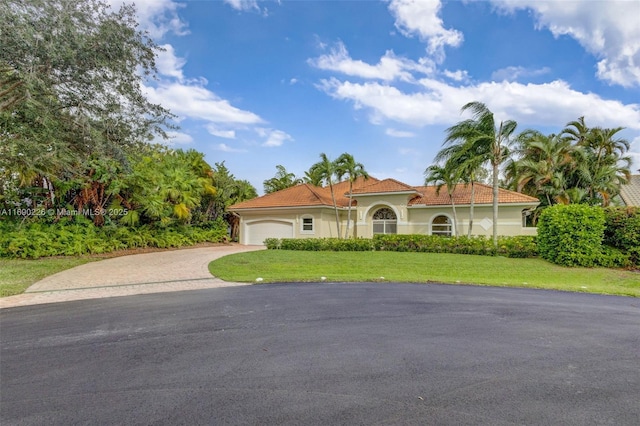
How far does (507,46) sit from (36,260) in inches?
870

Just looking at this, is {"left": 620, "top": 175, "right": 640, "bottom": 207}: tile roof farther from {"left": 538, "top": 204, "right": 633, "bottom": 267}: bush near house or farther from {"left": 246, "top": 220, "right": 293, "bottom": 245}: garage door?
{"left": 246, "top": 220, "right": 293, "bottom": 245}: garage door

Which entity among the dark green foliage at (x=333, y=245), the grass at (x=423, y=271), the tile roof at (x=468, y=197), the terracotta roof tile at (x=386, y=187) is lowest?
the grass at (x=423, y=271)

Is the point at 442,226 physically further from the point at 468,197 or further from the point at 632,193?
the point at 632,193

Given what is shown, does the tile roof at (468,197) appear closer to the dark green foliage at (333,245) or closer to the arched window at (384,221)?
the arched window at (384,221)

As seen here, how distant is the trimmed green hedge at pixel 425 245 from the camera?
16438 mm

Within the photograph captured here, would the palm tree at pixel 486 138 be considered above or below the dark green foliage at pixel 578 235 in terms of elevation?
above

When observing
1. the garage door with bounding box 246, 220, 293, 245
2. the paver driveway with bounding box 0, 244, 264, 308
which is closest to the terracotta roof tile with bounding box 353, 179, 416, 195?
the garage door with bounding box 246, 220, 293, 245

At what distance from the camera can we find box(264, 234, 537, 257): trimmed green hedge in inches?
647

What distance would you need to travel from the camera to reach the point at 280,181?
3662 centimetres

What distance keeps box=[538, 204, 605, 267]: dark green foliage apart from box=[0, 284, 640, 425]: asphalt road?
321 inches

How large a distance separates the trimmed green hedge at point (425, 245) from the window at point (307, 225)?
365cm

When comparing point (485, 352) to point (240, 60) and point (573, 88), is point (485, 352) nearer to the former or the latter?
point (240, 60)

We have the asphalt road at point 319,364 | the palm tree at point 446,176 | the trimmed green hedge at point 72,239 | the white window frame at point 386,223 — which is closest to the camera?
the asphalt road at point 319,364

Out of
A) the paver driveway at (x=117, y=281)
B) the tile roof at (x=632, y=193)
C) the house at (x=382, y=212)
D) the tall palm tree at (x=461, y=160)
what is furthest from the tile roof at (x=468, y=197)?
the paver driveway at (x=117, y=281)
